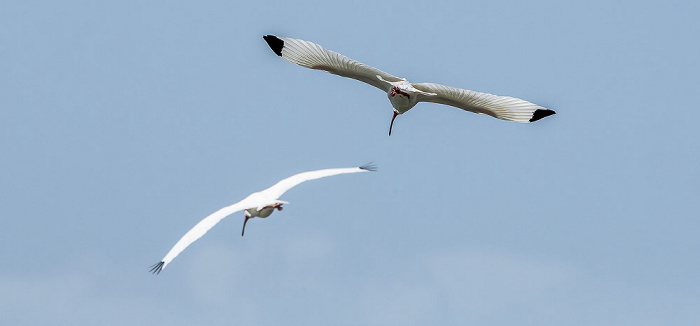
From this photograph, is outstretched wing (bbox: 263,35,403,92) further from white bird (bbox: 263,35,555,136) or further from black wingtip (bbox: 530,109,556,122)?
black wingtip (bbox: 530,109,556,122)

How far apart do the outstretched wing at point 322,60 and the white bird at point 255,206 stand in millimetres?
4157

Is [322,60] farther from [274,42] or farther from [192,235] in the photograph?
[192,235]

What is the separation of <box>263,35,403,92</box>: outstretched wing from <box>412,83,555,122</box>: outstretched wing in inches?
71.9

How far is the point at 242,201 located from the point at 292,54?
6.60 m

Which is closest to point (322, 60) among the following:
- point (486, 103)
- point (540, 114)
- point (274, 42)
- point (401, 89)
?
point (274, 42)

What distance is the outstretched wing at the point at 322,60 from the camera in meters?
63.7

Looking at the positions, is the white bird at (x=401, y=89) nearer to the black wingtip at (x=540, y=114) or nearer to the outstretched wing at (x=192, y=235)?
the black wingtip at (x=540, y=114)

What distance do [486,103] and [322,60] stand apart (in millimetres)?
7103

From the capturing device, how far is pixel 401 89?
64.2 metres

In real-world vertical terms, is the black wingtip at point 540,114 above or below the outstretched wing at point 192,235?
above

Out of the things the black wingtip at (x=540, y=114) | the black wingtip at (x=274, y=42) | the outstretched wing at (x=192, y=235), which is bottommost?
the outstretched wing at (x=192, y=235)

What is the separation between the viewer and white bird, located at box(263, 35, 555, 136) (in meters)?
63.8

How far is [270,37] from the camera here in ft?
212

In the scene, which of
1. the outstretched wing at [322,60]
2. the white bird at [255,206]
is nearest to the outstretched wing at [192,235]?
the white bird at [255,206]
